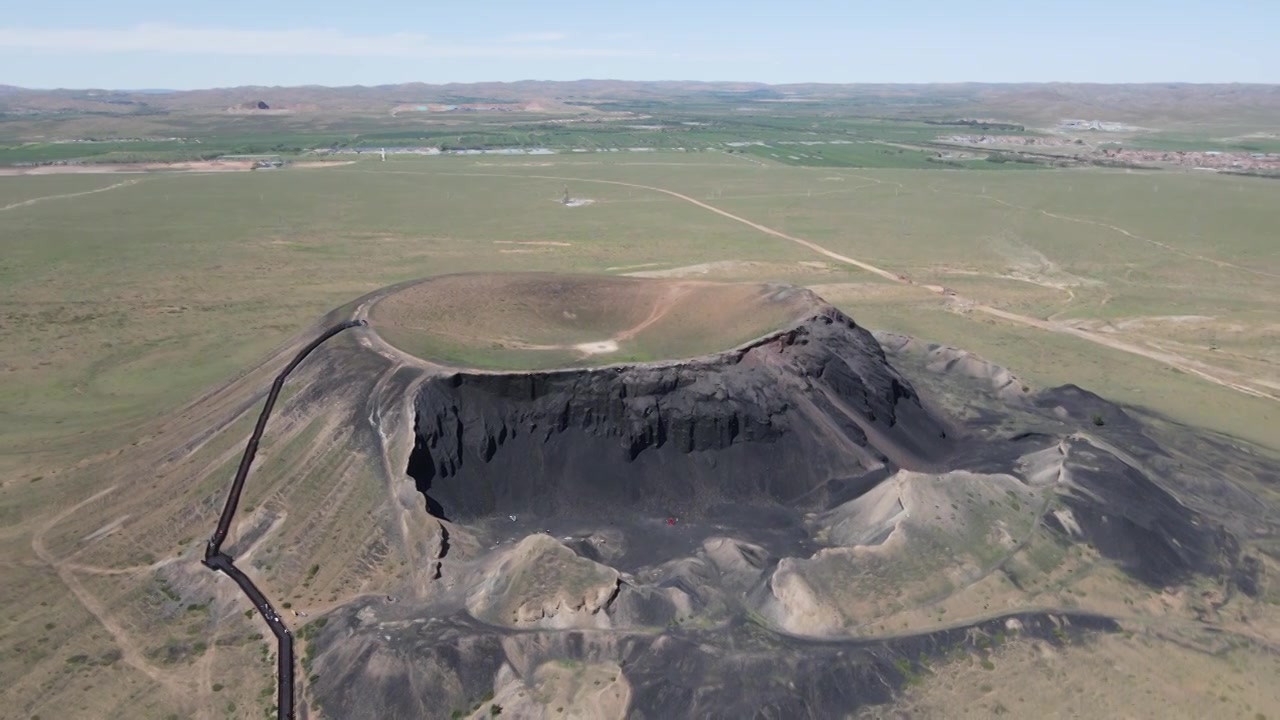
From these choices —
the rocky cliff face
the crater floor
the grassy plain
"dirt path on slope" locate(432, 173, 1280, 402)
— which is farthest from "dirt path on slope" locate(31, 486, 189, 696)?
"dirt path on slope" locate(432, 173, 1280, 402)

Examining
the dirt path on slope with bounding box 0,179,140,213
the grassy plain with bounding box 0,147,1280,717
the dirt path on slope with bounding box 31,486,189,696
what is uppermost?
the dirt path on slope with bounding box 0,179,140,213

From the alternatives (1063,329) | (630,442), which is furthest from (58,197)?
(1063,329)

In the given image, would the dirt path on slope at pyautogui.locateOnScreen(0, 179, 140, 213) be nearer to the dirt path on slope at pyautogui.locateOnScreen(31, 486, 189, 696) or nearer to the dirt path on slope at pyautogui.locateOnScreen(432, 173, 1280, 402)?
the dirt path on slope at pyautogui.locateOnScreen(31, 486, 189, 696)

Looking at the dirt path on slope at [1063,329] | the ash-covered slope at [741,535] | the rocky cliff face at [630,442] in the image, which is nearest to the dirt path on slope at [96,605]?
the ash-covered slope at [741,535]

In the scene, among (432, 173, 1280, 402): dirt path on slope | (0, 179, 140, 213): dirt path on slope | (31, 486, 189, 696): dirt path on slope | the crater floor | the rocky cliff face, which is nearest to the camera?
(31, 486, 189, 696): dirt path on slope

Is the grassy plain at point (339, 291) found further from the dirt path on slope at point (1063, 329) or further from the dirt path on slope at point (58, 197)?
the dirt path on slope at point (58, 197)

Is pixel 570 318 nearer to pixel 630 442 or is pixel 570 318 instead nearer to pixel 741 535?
pixel 630 442

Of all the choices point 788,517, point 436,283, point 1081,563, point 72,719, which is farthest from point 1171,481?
point 72,719
